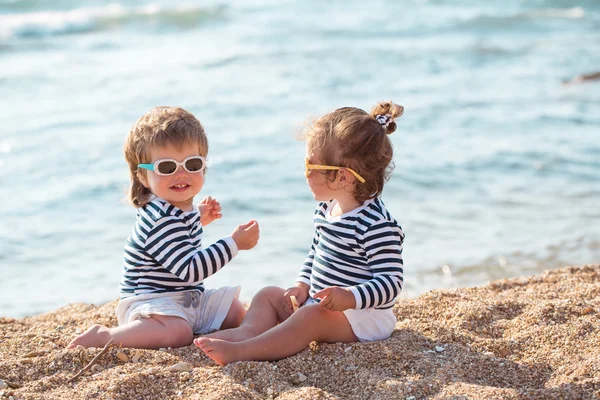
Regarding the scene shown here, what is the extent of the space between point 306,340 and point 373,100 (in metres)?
7.53

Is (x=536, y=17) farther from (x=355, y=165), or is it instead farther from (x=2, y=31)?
(x=355, y=165)

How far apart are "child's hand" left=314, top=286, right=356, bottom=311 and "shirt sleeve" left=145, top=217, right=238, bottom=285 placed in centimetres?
56

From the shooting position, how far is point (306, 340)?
3.39 m

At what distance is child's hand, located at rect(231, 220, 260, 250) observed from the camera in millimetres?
3631

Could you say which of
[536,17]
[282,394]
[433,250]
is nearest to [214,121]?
[433,250]

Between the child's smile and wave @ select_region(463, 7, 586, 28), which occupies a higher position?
wave @ select_region(463, 7, 586, 28)

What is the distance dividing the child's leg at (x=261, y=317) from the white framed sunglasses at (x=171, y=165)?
733 mm

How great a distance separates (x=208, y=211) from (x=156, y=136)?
0.61 metres

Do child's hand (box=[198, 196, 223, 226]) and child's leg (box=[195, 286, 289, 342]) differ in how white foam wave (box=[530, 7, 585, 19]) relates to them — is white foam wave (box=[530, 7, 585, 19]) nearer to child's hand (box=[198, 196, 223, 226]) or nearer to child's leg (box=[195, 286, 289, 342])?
child's hand (box=[198, 196, 223, 226])

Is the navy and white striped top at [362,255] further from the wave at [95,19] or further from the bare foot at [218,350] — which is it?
the wave at [95,19]

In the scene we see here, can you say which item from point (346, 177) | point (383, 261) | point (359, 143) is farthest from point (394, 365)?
point (359, 143)

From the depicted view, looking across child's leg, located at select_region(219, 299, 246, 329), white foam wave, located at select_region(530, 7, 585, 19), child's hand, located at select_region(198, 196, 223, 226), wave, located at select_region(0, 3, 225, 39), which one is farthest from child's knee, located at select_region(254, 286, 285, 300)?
white foam wave, located at select_region(530, 7, 585, 19)

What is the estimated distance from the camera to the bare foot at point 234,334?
3492mm

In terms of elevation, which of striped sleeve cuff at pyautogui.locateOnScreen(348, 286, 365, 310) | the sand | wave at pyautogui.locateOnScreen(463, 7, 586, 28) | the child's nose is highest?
wave at pyautogui.locateOnScreen(463, 7, 586, 28)
